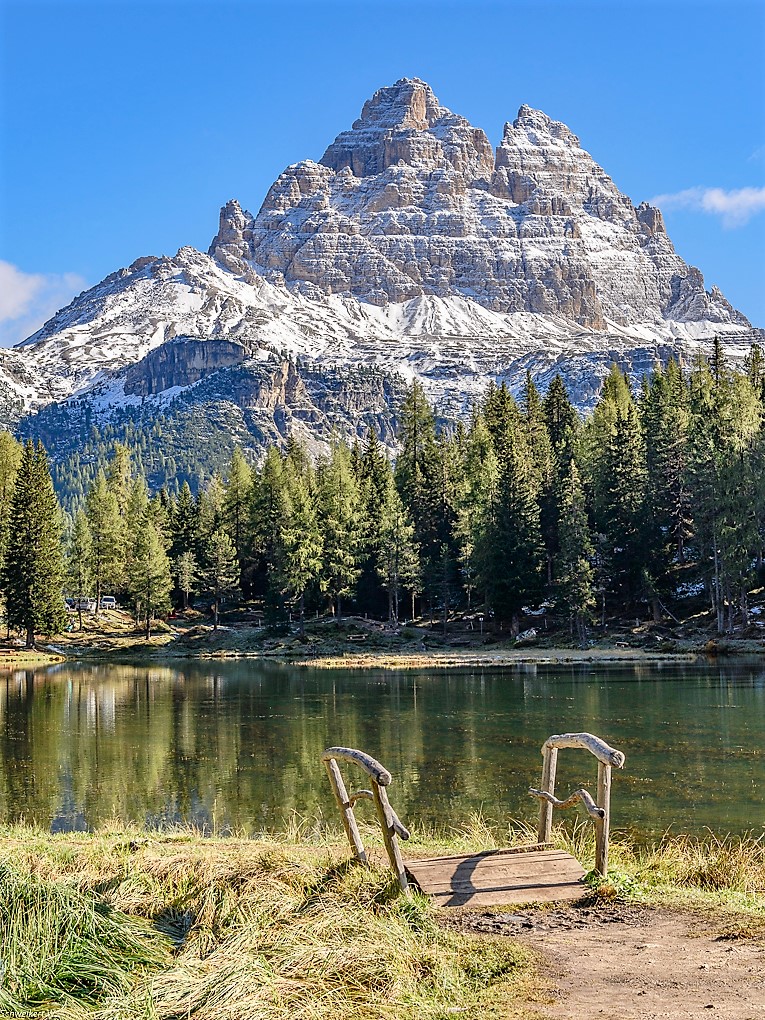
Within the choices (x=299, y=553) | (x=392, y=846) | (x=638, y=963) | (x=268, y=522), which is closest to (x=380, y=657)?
(x=299, y=553)

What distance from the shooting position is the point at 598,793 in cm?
1117

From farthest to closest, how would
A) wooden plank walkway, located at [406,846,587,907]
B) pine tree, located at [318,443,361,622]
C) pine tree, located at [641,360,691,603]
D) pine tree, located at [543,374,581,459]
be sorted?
1. pine tree, located at [543,374,581,459]
2. pine tree, located at [318,443,361,622]
3. pine tree, located at [641,360,691,603]
4. wooden plank walkway, located at [406,846,587,907]

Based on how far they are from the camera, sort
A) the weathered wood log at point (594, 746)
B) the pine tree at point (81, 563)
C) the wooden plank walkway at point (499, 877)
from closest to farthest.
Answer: the wooden plank walkway at point (499, 877), the weathered wood log at point (594, 746), the pine tree at point (81, 563)

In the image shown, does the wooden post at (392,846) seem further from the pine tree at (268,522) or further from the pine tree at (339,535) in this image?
the pine tree at (268,522)

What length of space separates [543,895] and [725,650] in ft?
168

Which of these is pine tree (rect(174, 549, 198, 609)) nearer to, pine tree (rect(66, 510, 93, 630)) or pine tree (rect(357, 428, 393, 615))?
pine tree (rect(66, 510, 93, 630))

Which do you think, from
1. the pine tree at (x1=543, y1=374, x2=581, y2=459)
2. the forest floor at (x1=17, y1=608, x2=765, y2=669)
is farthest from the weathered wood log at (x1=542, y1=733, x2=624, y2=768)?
the pine tree at (x1=543, y1=374, x2=581, y2=459)

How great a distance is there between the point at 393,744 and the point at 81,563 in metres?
69.9

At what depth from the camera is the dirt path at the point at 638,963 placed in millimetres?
7254

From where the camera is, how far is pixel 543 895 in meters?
10.3

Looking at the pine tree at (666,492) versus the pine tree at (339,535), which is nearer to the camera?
the pine tree at (666,492)

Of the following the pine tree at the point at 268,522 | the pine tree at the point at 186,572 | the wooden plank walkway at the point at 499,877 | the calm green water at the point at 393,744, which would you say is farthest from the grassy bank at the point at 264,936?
the pine tree at the point at 186,572

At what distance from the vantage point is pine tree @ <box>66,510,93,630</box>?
9212 cm

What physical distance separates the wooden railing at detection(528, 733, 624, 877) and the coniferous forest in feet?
176
